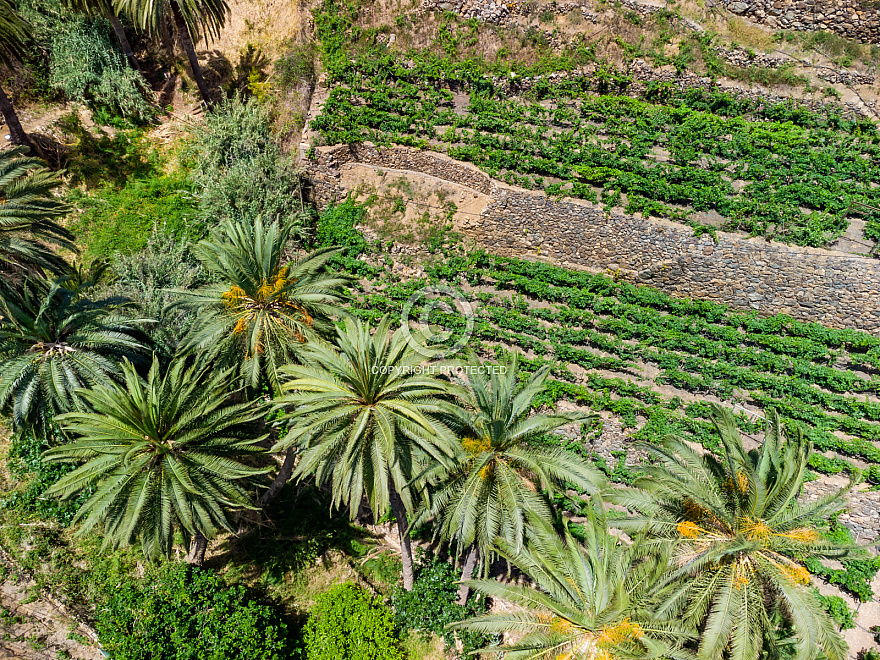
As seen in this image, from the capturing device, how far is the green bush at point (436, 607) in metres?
16.0

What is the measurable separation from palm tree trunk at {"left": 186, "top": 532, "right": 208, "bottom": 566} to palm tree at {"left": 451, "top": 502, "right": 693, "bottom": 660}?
8.31m

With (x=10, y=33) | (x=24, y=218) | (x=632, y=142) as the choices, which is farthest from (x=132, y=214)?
(x=632, y=142)

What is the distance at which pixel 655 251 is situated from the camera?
19484mm

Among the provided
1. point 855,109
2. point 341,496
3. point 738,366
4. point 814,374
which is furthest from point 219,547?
point 855,109

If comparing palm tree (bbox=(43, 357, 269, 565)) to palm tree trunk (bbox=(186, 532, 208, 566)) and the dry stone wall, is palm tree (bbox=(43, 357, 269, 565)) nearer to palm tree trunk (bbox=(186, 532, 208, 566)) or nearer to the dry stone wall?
palm tree trunk (bbox=(186, 532, 208, 566))

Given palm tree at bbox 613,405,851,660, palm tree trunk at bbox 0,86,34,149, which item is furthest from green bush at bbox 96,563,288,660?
palm tree trunk at bbox 0,86,34,149

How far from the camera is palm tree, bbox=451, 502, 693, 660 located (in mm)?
10969

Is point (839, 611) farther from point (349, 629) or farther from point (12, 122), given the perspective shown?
point (12, 122)

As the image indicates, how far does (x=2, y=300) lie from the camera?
43.8ft

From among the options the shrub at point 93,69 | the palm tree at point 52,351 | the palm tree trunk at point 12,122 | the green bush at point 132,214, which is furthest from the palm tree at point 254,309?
the shrub at point 93,69

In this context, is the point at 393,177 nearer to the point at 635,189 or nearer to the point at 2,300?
the point at 635,189

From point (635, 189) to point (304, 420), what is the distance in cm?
1465

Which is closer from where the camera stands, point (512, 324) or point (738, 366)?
point (738, 366)

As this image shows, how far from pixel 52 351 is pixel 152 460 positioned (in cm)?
443
